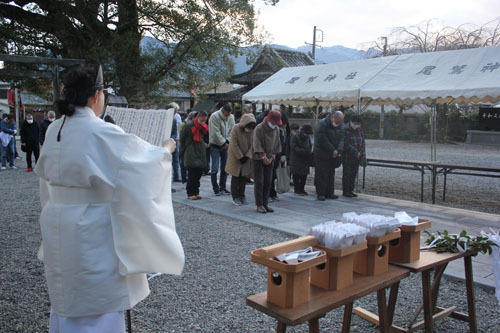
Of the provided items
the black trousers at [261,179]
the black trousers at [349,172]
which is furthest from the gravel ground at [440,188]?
the black trousers at [261,179]

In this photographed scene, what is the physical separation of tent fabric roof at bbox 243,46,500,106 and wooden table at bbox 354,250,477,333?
4.59 meters

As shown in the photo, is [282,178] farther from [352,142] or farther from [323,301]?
[323,301]

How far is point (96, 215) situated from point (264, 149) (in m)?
4.77

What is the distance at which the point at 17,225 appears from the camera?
5.96 m

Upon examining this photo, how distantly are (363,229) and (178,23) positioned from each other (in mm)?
11155

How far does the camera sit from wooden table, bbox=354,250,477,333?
8.49ft

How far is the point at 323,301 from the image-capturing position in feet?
6.63

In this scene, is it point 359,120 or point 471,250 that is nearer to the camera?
point 471,250

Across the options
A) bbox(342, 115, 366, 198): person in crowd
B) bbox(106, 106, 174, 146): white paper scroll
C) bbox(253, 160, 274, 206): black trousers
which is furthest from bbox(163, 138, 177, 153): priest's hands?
bbox(342, 115, 366, 198): person in crowd

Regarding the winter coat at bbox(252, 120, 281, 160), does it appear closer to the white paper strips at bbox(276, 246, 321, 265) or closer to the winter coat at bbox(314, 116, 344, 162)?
the winter coat at bbox(314, 116, 344, 162)

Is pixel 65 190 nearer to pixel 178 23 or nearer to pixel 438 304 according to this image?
pixel 438 304

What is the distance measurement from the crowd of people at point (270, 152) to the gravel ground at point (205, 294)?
1668mm

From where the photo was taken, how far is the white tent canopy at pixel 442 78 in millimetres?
6773

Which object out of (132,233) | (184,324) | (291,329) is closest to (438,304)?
(291,329)
